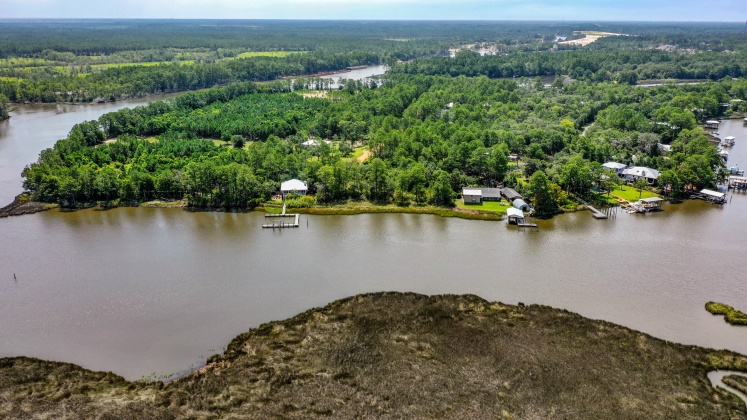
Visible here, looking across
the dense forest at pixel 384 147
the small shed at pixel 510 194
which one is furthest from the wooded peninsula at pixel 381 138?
the small shed at pixel 510 194

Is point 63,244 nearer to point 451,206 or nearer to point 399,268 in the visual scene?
point 399,268

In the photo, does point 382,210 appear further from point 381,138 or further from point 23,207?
point 23,207

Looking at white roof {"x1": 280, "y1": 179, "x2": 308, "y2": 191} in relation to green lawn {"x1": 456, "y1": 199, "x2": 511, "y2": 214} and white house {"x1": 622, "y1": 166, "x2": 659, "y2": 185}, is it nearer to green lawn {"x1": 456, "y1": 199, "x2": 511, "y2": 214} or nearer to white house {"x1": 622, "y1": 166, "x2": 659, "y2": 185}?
green lawn {"x1": 456, "y1": 199, "x2": 511, "y2": 214}

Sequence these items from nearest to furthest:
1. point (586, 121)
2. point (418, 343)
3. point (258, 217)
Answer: point (418, 343) < point (258, 217) < point (586, 121)

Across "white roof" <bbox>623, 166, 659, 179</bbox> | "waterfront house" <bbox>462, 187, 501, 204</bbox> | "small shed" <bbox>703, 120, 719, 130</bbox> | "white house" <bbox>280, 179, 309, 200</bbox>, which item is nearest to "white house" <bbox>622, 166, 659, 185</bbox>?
"white roof" <bbox>623, 166, 659, 179</bbox>

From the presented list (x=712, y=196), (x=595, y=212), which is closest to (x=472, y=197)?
(x=595, y=212)

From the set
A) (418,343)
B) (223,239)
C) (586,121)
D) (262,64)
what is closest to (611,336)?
(418,343)
